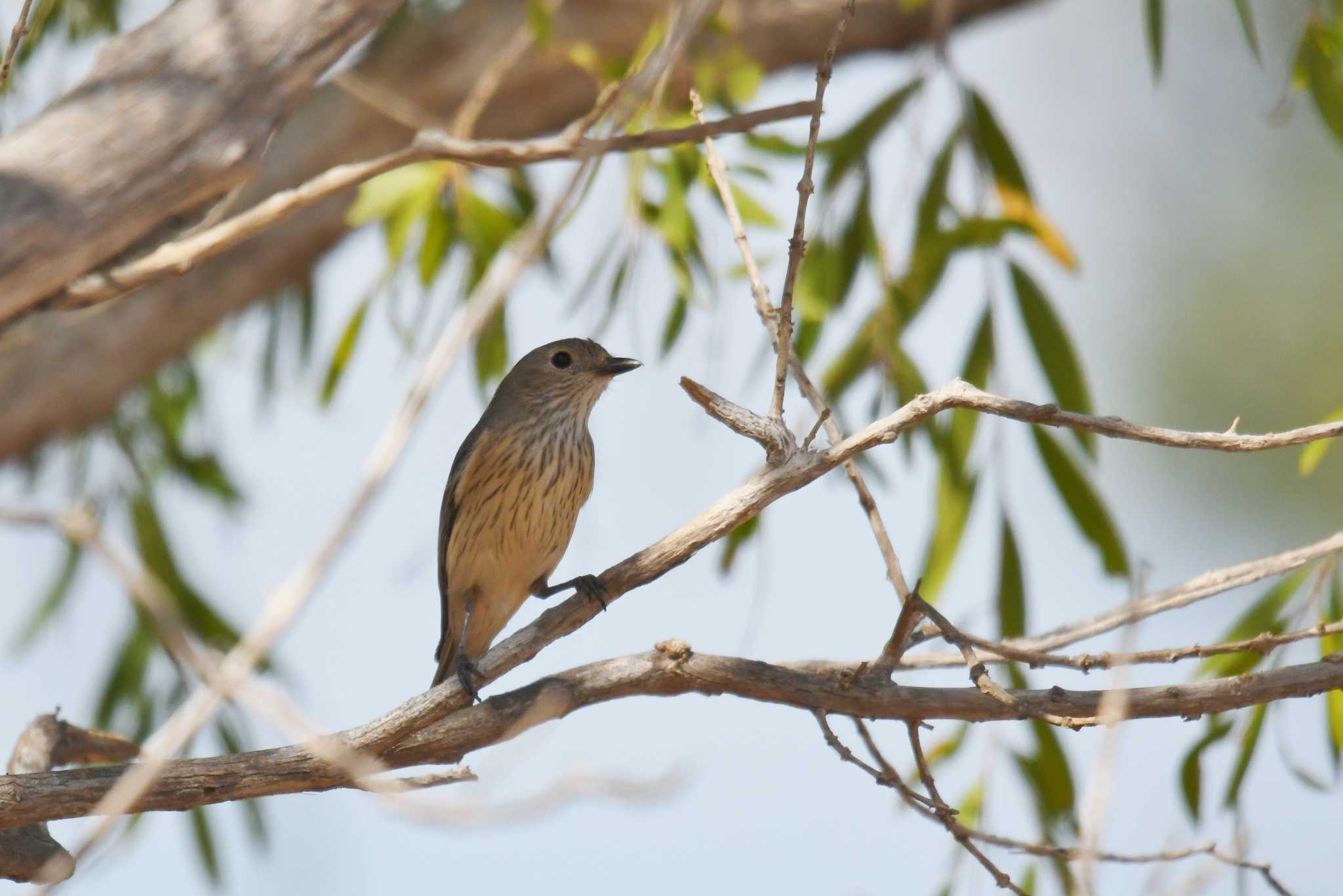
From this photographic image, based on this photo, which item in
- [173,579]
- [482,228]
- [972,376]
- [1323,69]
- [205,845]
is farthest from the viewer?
[173,579]

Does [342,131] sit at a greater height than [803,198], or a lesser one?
greater

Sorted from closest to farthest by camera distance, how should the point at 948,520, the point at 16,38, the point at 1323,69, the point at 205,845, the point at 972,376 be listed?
the point at 16,38 < the point at 1323,69 < the point at 948,520 < the point at 972,376 < the point at 205,845

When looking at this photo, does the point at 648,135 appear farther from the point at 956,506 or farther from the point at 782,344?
the point at 956,506

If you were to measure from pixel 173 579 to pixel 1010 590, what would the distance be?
330 cm

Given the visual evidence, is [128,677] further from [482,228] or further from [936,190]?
[936,190]

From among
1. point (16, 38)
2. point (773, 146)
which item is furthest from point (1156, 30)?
point (16, 38)

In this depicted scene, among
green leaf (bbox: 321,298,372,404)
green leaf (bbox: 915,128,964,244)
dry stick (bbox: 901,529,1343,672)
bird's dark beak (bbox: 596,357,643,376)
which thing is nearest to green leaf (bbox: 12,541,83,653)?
green leaf (bbox: 321,298,372,404)

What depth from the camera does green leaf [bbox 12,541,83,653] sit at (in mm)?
6121

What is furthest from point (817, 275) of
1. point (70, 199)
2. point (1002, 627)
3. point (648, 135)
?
point (70, 199)

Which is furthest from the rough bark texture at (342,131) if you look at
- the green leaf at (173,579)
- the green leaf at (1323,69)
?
the green leaf at (1323,69)

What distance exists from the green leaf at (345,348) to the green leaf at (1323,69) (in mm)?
2635

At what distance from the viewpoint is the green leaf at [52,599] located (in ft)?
20.1

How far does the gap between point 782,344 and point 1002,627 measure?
1839 mm

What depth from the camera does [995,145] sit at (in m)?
4.42
